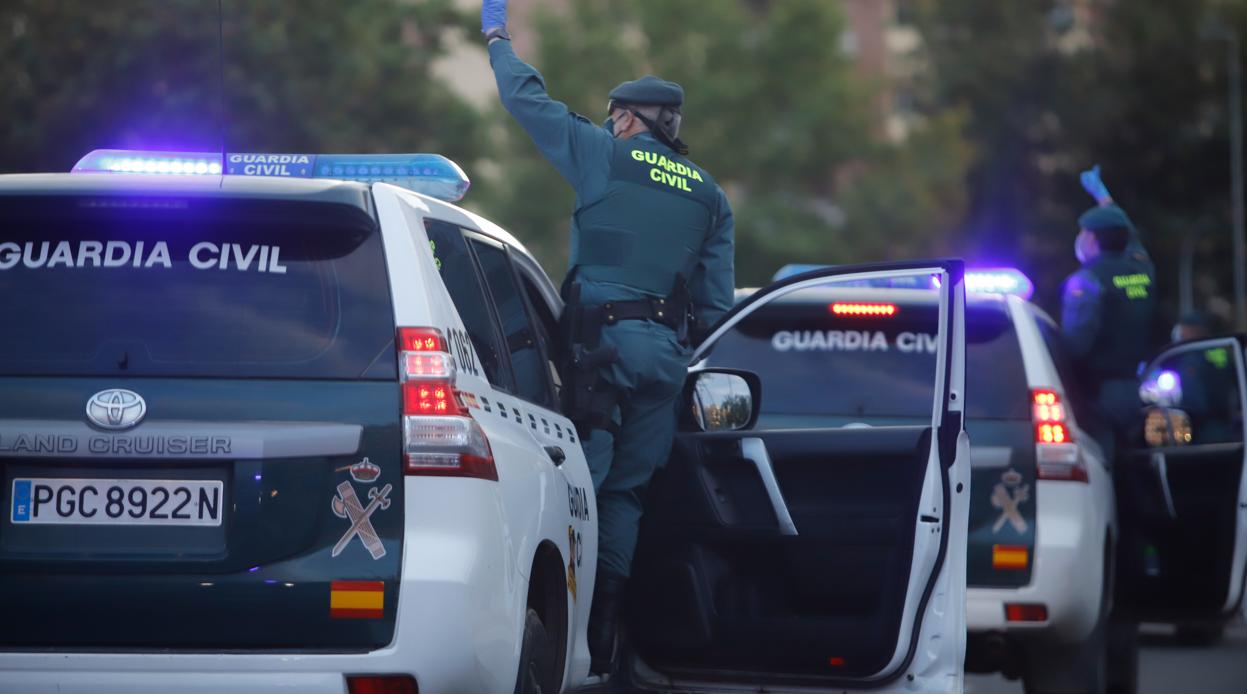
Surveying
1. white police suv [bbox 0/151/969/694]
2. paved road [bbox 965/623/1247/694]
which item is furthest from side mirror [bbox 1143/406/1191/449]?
white police suv [bbox 0/151/969/694]

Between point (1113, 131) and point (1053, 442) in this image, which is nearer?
point (1053, 442)

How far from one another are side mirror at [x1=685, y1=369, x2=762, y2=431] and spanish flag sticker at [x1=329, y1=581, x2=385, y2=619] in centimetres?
209

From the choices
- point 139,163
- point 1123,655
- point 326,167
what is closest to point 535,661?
point 326,167

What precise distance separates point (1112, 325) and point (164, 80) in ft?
76.3

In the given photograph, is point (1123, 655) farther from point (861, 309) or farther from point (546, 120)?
point (546, 120)

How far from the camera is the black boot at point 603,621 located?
20.8ft

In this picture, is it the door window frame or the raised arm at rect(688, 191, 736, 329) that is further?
the raised arm at rect(688, 191, 736, 329)

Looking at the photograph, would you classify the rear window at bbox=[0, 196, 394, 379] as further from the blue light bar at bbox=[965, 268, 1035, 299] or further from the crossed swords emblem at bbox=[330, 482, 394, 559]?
the blue light bar at bbox=[965, 268, 1035, 299]

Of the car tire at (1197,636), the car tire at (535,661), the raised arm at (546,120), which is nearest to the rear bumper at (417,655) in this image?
the car tire at (535,661)

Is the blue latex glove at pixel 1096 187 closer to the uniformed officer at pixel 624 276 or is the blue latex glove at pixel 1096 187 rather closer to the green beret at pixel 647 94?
the uniformed officer at pixel 624 276

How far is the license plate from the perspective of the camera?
15.3 ft

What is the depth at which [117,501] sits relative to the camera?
15.3ft

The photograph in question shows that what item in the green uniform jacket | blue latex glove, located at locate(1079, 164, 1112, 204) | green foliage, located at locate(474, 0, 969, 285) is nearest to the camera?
the green uniform jacket

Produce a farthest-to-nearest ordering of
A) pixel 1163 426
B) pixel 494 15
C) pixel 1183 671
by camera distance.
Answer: pixel 1183 671 → pixel 1163 426 → pixel 494 15
